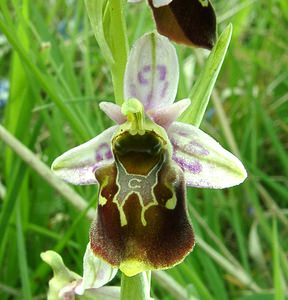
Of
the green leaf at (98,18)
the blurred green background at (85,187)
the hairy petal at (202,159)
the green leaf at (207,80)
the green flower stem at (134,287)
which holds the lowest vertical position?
the blurred green background at (85,187)

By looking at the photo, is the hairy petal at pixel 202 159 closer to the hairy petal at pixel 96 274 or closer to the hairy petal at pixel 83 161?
the hairy petal at pixel 83 161

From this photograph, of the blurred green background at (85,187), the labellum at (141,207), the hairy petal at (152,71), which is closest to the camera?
the labellum at (141,207)

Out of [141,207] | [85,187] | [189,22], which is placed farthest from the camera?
[85,187]

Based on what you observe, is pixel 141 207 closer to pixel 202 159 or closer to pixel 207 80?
pixel 202 159

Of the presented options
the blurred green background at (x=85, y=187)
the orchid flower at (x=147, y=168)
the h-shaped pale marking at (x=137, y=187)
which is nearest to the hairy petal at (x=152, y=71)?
the orchid flower at (x=147, y=168)

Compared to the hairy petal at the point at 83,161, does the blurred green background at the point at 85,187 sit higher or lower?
lower

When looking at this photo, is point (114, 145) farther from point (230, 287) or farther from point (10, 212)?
point (230, 287)

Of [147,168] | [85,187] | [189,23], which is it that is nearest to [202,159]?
[147,168]

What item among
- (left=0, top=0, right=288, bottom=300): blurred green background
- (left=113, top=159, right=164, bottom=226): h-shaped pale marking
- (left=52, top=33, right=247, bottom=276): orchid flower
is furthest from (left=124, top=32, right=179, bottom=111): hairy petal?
(left=0, top=0, right=288, bottom=300): blurred green background
